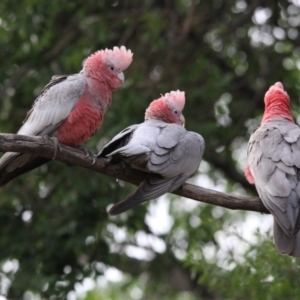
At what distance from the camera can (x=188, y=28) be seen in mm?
9641

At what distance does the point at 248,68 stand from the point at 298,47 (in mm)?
1009

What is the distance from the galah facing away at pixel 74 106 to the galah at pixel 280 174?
1.34 m

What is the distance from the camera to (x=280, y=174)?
20.7 feet

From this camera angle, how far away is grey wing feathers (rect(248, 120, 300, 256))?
6.11 meters

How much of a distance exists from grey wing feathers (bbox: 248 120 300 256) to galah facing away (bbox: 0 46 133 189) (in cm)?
134

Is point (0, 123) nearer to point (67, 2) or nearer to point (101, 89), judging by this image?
point (67, 2)

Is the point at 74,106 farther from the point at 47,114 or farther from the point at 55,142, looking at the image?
the point at 55,142

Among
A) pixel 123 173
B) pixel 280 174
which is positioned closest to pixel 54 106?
pixel 123 173

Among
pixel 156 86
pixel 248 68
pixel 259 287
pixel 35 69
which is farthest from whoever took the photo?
pixel 248 68

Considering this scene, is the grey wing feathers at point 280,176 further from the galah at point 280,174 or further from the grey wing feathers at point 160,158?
the grey wing feathers at point 160,158

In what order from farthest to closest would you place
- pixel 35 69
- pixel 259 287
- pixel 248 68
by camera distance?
pixel 248 68
pixel 35 69
pixel 259 287

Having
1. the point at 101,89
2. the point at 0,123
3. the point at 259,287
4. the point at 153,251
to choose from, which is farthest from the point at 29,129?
the point at 153,251

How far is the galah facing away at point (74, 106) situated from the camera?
668cm

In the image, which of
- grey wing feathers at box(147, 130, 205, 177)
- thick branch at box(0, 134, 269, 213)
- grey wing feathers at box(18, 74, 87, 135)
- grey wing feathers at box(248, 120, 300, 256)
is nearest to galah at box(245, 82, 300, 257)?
grey wing feathers at box(248, 120, 300, 256)
